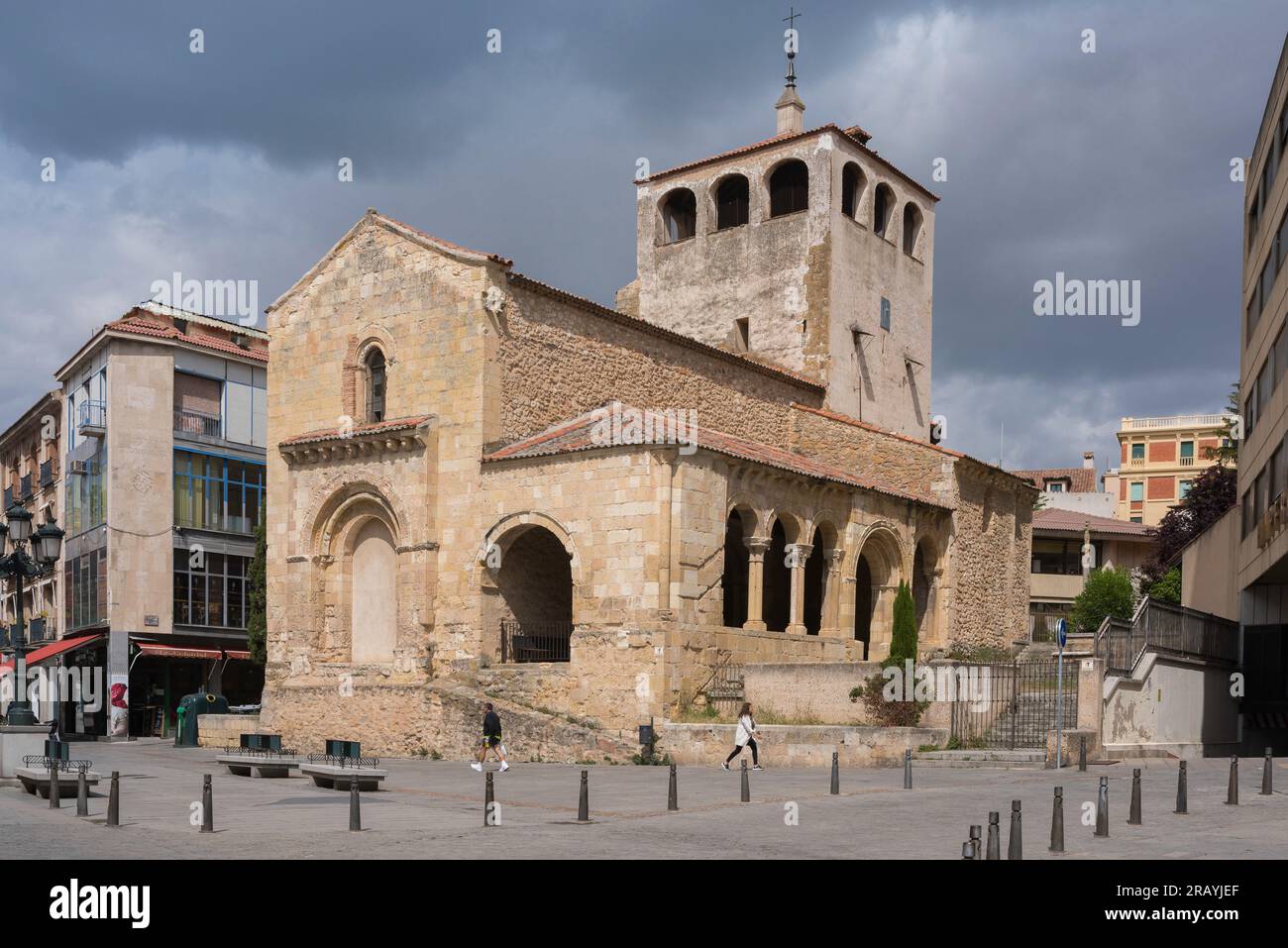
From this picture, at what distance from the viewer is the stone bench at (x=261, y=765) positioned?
2142 centimetres

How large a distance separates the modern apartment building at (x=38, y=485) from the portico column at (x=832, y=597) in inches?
940

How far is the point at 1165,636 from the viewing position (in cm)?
2703

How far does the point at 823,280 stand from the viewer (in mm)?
38719

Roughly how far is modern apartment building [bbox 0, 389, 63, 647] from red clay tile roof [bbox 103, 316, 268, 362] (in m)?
4.34

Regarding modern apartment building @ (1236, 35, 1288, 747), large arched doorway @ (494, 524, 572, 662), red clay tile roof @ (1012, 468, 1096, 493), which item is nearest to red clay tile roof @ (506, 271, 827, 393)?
large arched doorway @ (494, 524, 572, 662)

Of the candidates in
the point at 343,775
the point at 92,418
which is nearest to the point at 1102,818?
the point at 343,775

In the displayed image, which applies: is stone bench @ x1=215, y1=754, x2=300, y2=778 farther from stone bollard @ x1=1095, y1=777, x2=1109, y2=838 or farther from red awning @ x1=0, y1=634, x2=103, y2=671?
red awning @ x1=0, y1=634, x2=103, y2=671

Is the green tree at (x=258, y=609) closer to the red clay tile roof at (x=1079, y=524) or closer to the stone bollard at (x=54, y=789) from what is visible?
the stone bollard at (x=54, y=789)

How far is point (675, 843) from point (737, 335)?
28.3m

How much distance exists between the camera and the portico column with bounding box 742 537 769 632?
27.7 meters

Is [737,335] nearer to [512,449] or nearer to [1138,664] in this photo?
[512,449]

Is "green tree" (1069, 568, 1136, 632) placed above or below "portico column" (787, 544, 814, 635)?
below
